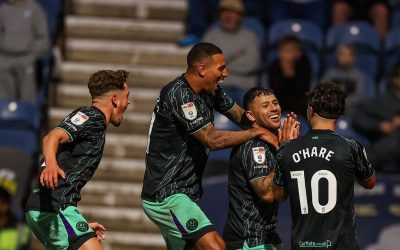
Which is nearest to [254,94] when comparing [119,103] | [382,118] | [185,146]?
[185,146]

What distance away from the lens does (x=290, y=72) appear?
12891 mm

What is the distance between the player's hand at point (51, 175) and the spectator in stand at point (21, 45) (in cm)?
555

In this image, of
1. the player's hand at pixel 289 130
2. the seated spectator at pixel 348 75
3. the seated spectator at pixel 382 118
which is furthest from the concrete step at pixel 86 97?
the player's hand at pixel 289 130

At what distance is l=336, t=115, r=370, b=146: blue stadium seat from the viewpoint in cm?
1220

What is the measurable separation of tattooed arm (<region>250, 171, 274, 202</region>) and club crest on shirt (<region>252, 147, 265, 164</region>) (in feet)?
0.38

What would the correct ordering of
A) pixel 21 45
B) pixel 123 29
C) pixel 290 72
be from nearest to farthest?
1. pixel 290 72
2. pixel 21 45
3. pixel 123 29

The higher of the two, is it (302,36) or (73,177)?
(302,36)

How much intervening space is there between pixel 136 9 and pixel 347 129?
344 cm

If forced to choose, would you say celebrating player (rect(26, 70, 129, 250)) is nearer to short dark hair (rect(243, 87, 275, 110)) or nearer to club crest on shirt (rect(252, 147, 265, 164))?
short dark hair (rect(243, 87, 275, 110))

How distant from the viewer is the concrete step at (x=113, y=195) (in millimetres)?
12672

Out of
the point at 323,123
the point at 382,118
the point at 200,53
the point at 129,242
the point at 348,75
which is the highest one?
the point at 200,53

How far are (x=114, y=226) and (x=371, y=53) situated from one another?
3.57 meters

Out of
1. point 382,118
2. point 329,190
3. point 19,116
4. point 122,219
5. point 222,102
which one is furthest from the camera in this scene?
point 19,116

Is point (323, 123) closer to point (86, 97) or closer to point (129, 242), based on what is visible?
point (129, 242)
